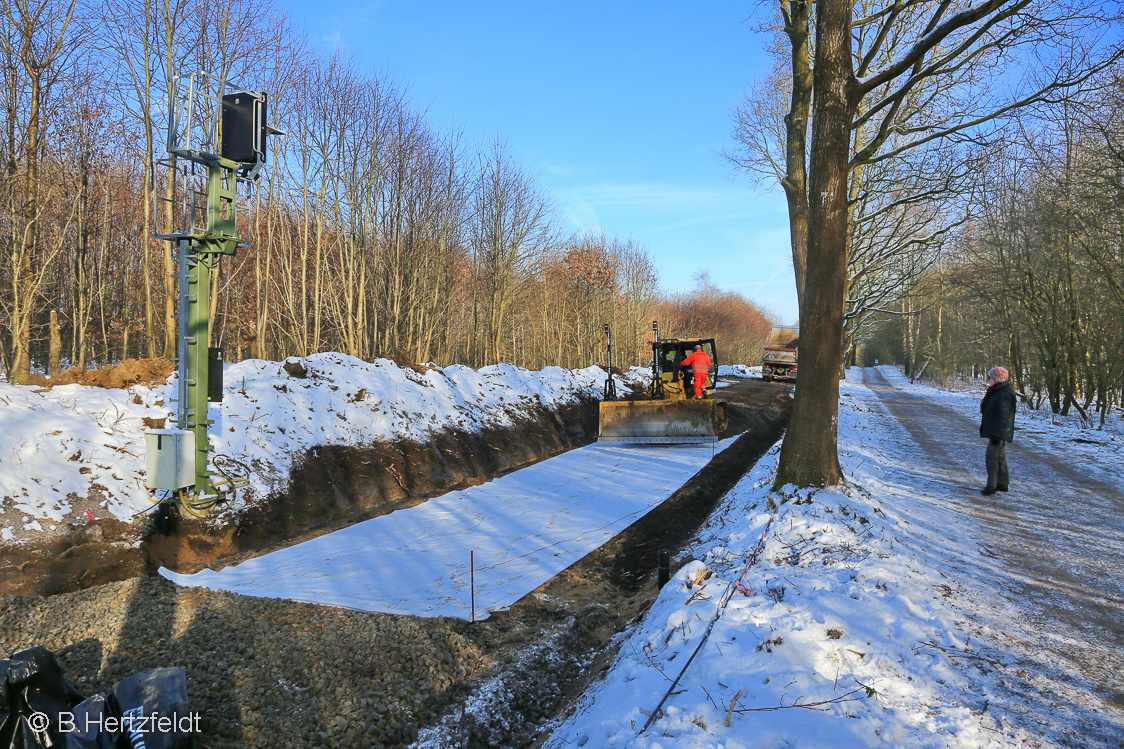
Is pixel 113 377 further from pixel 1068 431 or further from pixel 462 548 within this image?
pixel 1068 431

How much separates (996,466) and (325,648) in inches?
347

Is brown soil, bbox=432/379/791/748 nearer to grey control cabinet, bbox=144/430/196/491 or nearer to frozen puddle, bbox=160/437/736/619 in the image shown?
frozen puddle, bbox=160/437/736/619

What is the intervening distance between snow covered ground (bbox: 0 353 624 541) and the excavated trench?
758 mm

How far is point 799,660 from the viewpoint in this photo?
3.65 meters

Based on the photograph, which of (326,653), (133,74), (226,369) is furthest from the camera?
(133,74)

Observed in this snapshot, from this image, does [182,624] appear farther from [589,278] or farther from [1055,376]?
[589,278]

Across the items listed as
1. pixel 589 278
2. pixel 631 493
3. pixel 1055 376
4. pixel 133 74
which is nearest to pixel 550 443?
pixel 631 493

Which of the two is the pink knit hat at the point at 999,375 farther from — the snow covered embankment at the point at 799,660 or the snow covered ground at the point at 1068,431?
the snow covered ground at the point at 1068,431

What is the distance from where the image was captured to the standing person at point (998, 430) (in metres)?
8.41

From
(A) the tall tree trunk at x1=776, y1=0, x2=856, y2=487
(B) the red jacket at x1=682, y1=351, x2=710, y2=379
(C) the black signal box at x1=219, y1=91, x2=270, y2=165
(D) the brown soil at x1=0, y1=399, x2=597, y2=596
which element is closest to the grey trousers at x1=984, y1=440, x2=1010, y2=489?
(A) the tall tree trunk at x1=776, y1=0, x2=856, y2=487

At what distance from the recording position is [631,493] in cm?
987

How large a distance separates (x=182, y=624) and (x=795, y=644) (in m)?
4.50

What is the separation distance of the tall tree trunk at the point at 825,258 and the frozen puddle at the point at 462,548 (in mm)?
2674

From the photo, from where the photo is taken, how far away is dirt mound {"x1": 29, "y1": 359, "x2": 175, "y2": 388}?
8953 millimetres
